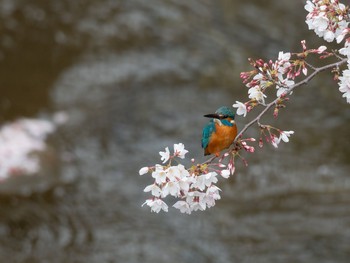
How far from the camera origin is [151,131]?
8922mm

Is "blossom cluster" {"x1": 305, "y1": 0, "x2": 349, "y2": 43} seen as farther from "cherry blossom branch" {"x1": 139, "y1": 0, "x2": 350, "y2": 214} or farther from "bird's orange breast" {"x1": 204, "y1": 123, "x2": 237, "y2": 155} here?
"bird's orange breast" {"x1": 204, "y1": 123, "x2": 237, "y2": 155}

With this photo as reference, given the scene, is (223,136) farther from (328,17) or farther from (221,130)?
(328,17)

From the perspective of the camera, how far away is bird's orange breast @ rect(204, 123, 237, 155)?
3.69 m

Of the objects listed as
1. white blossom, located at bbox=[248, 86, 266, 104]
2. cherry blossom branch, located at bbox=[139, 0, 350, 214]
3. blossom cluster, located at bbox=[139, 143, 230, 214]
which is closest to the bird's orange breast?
cherry blossom branch, located at bbox=[139, 0, 350, 214]

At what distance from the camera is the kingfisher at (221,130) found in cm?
369

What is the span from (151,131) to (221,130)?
5.24 m

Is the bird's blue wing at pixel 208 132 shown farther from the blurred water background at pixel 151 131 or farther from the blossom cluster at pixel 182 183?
the blurred water background at pixel 151 131

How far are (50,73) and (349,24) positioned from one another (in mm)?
6948

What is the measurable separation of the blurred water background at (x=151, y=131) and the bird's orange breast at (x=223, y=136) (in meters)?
3.42

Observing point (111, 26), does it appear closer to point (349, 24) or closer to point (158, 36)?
point (158, 36)

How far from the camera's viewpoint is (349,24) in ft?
12.1

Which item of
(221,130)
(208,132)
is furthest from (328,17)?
(208,132)

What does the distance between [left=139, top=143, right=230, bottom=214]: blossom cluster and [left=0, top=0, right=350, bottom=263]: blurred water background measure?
389cm

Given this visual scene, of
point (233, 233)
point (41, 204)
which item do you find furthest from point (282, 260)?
point (41, 204)
